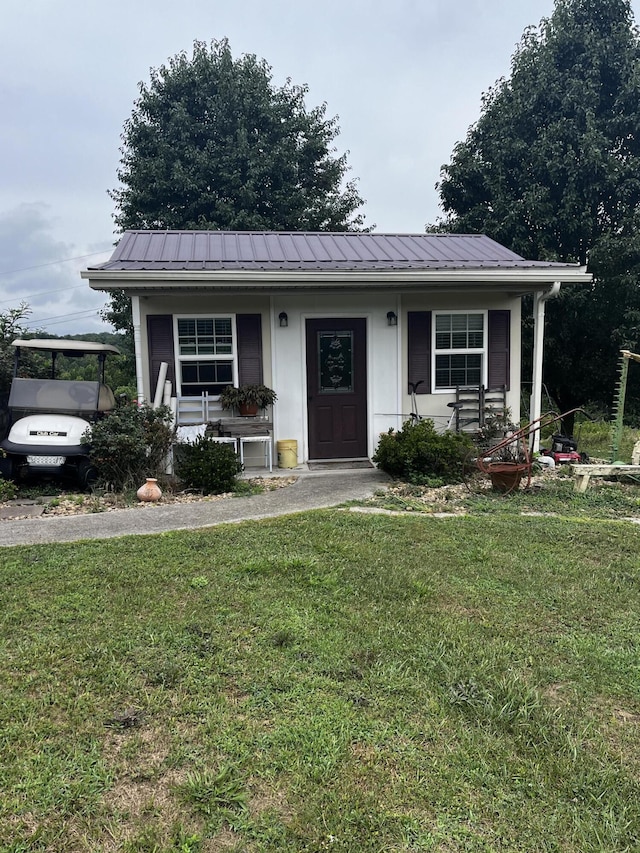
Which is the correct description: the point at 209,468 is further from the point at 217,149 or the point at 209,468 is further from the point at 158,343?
the point at 217,149

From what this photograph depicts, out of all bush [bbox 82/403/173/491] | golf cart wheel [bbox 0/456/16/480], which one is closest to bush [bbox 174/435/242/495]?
bush [bbox 82/403/173/491]

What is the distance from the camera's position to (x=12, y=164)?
47.9 ft

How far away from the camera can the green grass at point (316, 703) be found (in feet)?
6.07

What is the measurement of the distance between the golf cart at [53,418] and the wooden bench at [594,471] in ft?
18.1

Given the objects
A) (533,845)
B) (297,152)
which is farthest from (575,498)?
(297,152)

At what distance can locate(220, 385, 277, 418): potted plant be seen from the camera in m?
7.69

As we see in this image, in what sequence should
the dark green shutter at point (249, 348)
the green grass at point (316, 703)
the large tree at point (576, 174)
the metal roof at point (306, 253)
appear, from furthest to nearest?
the large tree at point (576, 174) < the dark green shutter at point (249, 348) < the metal roof at point (306, 253) < the green grass at point (316, 703)

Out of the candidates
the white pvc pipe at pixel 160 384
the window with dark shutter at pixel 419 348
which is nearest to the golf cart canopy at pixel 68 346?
the white pvc pipe at pixel 160 384

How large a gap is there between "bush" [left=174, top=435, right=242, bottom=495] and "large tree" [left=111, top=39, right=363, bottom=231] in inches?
430

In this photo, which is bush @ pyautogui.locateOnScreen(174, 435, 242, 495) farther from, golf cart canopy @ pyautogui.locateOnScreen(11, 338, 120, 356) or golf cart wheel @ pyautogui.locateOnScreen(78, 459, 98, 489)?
golf cart canopy @ pyautogui.locateOnScreen(11, 338, 120, 356)

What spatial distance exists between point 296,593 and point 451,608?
92 cm

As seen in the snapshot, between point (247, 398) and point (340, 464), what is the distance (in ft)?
5.32

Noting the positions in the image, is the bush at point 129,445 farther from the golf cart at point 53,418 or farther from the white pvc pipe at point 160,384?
the white pvc pipe at point 160,384

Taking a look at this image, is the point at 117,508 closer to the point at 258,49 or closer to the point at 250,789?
the point at 250,789
